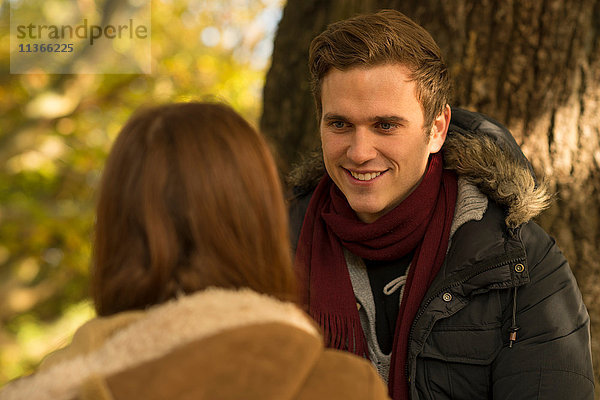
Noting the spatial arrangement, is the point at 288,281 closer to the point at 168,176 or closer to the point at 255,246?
the point at 255,246

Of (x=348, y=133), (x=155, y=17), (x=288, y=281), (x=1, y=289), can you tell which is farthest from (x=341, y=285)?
→ (x=155, y=17)

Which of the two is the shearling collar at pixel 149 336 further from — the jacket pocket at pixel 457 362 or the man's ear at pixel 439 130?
the man's ear at pixel 439 130

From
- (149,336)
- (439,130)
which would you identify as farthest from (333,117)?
(149,336)

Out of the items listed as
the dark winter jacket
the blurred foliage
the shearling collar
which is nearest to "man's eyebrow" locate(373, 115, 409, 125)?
the dark winter jacket

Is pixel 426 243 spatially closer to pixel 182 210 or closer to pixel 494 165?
pixel 494 165

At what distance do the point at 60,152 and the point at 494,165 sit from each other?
700 centimetres

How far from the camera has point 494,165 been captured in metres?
2.57

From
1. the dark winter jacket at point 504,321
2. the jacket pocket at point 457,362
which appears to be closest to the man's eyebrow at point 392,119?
the dark winter jacket at point 504,321

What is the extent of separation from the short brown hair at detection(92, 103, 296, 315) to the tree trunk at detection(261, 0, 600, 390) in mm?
2011

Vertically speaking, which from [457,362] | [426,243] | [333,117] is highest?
[333,117]

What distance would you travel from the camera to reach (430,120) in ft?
8.81

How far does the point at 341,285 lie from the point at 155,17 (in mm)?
9362

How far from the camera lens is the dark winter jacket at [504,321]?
91.6 inches

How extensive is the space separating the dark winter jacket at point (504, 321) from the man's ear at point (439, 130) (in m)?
0.39
